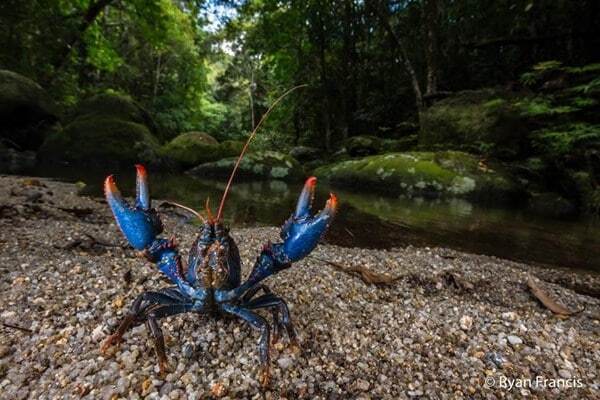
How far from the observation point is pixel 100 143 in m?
16.9

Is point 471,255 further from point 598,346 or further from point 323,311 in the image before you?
point 323,311

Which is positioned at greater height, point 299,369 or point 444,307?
point 299,369

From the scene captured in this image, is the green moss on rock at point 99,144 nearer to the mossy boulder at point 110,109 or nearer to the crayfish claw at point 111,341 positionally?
the mossy boulder at point 110,109

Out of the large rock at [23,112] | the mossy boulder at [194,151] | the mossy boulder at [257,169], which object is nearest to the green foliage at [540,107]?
the mossy boulder at [257,169]

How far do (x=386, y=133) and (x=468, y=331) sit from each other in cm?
1901

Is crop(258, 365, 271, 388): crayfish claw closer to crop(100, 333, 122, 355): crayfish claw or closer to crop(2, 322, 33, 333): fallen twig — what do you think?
crop(100, 333, 122, 355): crayfish claw

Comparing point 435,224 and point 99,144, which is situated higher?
point 99,144

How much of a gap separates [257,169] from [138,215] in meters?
14.8

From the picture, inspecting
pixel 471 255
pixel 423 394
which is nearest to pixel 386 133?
pixel 471 255

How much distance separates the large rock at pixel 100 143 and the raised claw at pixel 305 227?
16.8m

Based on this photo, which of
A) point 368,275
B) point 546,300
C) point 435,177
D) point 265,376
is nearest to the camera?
point 265,376

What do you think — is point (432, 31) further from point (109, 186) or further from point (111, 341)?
point (111, 341)

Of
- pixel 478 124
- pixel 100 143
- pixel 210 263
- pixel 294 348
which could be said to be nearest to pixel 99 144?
pixel 100 143

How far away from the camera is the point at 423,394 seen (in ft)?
7.07
